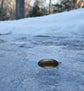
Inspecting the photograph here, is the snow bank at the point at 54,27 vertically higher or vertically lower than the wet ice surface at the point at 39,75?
higher

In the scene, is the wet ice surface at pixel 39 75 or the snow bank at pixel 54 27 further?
the snow bank at pixel 54 27

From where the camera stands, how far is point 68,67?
2.24 feet

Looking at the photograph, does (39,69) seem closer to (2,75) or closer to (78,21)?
(2,75)

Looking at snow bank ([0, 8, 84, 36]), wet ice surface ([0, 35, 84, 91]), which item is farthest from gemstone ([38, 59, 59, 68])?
snow bank ([0, 8, 84, 36])

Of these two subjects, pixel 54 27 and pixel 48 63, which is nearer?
pixel 48 63

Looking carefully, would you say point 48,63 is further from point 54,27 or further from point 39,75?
point 54,27

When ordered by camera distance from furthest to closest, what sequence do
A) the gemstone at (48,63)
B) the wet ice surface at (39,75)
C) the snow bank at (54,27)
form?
the snow bank at (54,27) < the gemstone at (48,63) < the wet ice surface at (39,75)

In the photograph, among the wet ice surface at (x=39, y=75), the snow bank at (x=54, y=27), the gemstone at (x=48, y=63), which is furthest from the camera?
the snow bank at (x=54, y=27)

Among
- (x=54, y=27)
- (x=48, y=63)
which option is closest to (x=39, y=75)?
(x=48, y=63)

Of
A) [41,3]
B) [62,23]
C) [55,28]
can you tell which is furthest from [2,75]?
[41,3]

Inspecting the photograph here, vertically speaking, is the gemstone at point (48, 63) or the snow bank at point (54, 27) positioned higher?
the snow bank at point (54, 27)

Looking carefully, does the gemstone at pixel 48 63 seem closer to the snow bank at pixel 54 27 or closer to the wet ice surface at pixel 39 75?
the wet ice surface at pixel 39 75

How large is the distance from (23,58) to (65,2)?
40.4ft

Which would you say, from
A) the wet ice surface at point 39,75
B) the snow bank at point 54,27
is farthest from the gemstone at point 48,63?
the snow bank at point 54,27
